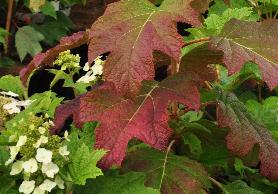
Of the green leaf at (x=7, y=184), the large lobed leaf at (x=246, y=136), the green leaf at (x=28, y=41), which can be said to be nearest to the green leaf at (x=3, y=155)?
the green leaf at (x=7, y=184)

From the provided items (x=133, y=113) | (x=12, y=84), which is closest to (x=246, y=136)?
(x=133, y=113)

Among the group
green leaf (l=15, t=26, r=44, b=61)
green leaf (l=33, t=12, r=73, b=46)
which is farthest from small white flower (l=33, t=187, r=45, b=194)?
green leaf (l=33, t=12, r=73, b=46)

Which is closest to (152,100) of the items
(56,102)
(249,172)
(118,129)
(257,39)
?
(118,129)

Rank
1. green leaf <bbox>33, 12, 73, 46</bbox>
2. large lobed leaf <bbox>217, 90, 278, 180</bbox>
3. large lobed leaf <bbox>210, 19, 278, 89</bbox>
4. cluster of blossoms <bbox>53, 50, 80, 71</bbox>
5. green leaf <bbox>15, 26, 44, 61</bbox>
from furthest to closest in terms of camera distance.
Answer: green leaf <bbox>33, 12, 73, 46</bbox> < green leaf <bbox>15, 26, 44, 61</bbox> < cluster of blossoms <bbox>53, 50, 80, 71</bbox> < large lobed leaf <bbox>217, 90, 278, 180</bbox> < large lobed leaf <bbox>210, 19, 278, 89</bbox>

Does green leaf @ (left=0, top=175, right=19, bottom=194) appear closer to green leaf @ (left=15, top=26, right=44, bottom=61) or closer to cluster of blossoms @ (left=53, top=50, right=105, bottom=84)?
cluster of blossoms @ (left=53, top=50, right=105, bottom=84)

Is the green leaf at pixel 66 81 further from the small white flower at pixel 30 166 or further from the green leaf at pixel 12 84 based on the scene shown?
the small white flower at pixel 30 166

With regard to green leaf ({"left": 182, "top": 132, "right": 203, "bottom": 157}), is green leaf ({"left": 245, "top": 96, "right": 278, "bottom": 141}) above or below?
below

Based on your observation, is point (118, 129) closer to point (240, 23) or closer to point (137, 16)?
point (137, 16)
